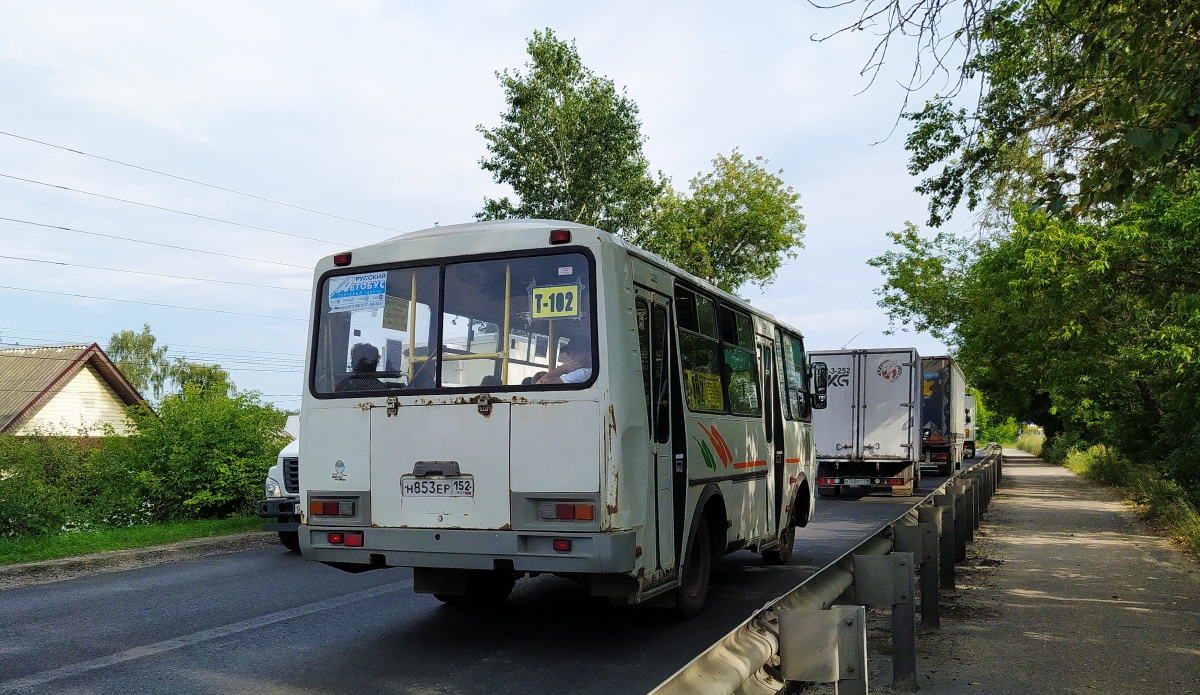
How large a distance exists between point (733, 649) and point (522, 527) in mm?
3260

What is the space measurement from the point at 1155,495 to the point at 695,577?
1437 centimetres

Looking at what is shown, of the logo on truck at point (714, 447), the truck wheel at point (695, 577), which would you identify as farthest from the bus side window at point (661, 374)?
the truck wheel at point (695, 577)

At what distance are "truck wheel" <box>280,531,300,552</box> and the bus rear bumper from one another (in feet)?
19.1

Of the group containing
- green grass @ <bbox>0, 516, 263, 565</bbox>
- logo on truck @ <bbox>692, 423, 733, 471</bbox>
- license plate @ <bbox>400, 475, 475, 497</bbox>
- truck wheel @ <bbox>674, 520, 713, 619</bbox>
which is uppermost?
logo on truck @ <bbox>692, 423, 733, 471</bbox>

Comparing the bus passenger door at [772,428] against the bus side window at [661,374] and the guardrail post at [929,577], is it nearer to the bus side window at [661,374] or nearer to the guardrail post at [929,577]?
the guardrail post at [929,577]

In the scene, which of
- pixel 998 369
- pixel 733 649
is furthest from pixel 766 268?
pixel 733 649

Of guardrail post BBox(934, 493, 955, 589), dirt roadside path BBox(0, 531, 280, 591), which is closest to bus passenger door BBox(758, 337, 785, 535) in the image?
guardrail post BBox(934, 493, 955, 589)

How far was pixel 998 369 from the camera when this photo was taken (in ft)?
135

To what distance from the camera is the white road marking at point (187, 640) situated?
5988 millimetres

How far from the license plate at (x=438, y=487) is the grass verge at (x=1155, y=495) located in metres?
10.2

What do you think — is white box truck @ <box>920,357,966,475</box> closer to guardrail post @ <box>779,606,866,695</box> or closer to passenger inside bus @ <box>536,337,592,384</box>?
passenger inside bus @ <box>536,337,592,384</box>

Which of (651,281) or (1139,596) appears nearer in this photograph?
(651,281)

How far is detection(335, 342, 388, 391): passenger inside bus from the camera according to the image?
283 inches

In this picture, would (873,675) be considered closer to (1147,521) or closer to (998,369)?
(1147,521)
